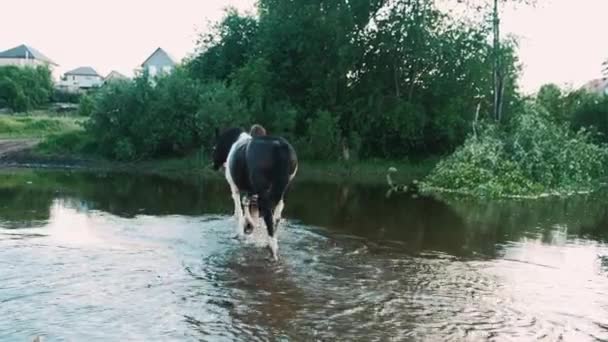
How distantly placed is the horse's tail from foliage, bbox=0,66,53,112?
49.6m

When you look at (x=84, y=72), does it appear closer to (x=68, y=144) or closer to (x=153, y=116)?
(x=68, y=144)

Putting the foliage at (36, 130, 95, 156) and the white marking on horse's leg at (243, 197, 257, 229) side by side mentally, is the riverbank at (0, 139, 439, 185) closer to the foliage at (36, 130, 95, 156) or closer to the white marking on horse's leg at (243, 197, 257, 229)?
the foliage at (36, 130, 95, 156)

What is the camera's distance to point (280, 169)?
9.01 m

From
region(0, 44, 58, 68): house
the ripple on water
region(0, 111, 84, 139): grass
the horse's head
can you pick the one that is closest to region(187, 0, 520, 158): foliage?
region(0, 111, 84, 139): grass

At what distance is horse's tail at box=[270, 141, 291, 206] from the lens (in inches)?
354

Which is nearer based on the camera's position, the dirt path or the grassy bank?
the grassy bank

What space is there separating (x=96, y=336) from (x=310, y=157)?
23.9 m

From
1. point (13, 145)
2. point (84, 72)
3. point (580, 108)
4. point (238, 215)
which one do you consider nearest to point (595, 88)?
point (580, 108)

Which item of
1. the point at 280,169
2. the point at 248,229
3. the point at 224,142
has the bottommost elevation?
the point at 248,229

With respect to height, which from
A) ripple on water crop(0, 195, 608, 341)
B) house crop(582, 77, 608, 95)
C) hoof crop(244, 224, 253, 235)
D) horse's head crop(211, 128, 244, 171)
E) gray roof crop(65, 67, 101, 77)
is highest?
gray roof crop(65, 67, 101, 77)

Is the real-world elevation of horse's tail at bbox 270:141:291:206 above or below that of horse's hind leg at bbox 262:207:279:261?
above

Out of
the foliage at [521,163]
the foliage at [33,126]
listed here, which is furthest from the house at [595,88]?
the foliage at [33,126]

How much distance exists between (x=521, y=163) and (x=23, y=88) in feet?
154

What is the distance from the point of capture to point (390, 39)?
1195 inches
